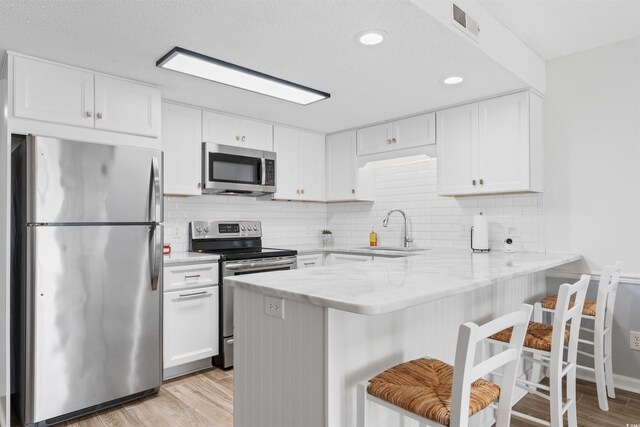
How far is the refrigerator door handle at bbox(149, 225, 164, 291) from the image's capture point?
9.18 ft

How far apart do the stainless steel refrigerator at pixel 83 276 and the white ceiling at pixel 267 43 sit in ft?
1.90

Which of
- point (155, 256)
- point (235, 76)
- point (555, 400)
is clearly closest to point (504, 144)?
point (555, 400)

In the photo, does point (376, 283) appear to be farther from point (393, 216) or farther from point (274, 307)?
point (393, 216)

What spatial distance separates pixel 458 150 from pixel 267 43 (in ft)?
6.60

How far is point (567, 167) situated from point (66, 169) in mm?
3555

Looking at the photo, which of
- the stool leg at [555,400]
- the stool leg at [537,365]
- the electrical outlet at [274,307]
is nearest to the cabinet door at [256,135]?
the electrical outlet at [274,307]

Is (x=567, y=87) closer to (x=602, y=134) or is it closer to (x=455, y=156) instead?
(x=602, y=134)

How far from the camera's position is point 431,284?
63.5 inches

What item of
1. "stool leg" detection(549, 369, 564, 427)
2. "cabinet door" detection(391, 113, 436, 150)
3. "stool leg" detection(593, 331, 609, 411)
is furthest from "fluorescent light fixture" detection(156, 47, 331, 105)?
"stool leg" detection(593, 331, 609, 411)

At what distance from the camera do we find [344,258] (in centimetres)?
424

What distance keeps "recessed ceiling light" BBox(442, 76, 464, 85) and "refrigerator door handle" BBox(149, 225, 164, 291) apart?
90.9 inches

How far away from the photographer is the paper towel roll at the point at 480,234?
3.50m

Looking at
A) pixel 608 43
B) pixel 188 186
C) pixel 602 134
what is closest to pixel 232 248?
pixel 188 186

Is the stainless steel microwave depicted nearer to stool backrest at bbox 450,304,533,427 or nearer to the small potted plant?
the small potted plant
